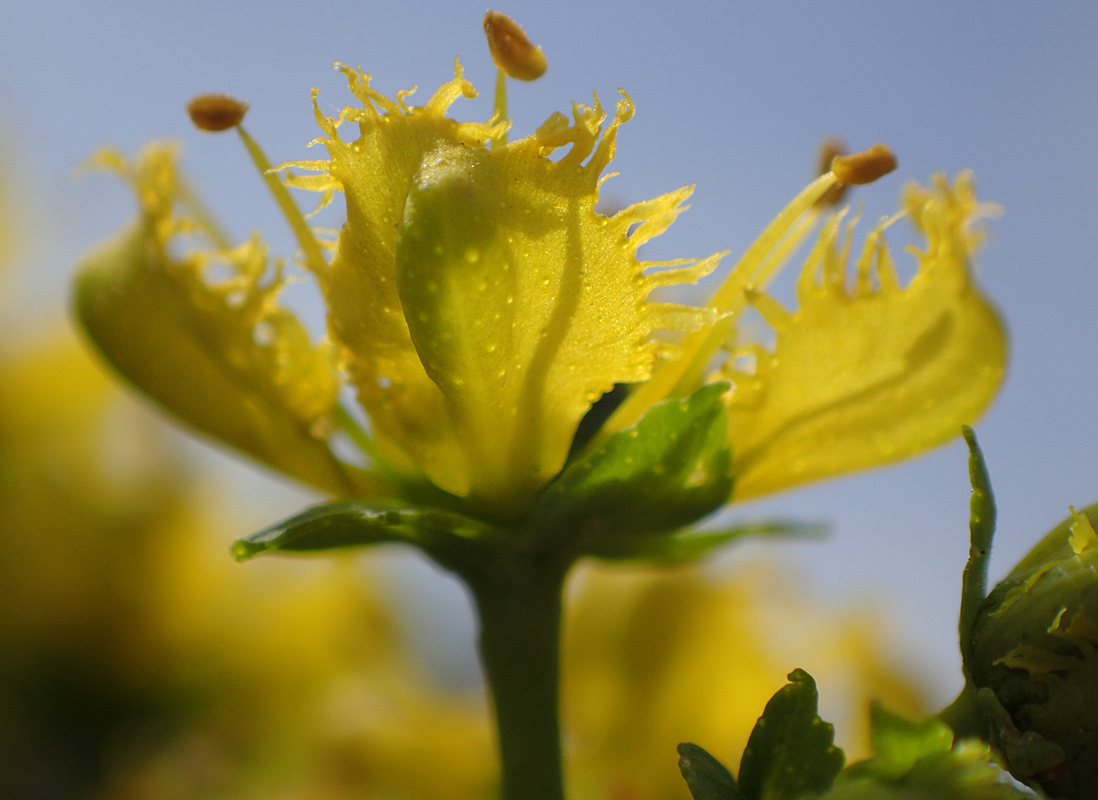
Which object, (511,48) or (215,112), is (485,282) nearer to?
(511,48)

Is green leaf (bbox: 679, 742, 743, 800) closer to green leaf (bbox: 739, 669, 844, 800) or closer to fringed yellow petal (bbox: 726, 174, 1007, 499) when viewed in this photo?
green leaf (bbox: 739, 669, 844, 800)

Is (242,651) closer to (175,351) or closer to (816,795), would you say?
(175,351)

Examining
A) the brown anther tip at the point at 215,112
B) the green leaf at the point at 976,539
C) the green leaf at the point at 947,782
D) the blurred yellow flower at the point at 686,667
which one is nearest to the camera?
the green leaf at the point at 947,782

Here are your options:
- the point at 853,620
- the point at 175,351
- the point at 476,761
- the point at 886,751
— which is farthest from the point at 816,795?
the point at 853,620

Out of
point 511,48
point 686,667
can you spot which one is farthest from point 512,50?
point 686,667

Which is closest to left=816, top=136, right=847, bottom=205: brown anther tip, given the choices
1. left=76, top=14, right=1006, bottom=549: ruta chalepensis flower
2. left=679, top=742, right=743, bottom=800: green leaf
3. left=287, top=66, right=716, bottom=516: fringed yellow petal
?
left=76, top=14, right=1006, bottom=549: ruta chalepensis flower

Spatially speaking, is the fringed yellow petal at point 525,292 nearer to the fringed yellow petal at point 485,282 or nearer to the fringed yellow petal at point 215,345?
the fringed yellow petal at point 485,282

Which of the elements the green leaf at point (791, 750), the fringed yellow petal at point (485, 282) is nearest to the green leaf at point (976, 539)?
the green leaf at point (791, 750)
